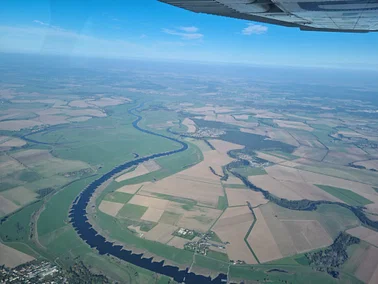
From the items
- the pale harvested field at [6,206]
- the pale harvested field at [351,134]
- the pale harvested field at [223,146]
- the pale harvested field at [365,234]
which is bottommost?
the pale harvested field at [6,206]

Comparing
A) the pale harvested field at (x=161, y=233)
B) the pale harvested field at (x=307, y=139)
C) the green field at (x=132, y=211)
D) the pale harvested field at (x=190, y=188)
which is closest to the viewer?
the pale harvested field at (x=161, y=233)

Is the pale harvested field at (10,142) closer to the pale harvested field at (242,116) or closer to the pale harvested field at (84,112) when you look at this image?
the pale harvested field at (84,112)

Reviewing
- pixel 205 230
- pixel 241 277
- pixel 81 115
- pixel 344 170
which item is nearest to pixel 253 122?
pixel 344 170

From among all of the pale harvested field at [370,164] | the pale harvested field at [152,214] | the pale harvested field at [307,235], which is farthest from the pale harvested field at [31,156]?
the pale harvested field at [370,164]

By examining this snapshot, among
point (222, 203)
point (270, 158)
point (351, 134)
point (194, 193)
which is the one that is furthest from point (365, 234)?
point (351, 134)

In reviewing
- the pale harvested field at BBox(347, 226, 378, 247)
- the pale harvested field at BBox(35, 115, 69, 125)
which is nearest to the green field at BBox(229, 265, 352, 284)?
the pale harvested field at BBox(347, 226, 378, 247)

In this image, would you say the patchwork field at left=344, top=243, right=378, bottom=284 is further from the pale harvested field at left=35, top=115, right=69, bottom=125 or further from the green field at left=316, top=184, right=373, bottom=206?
the pale harvested field at left=35, top=115, right=69, bottom=125

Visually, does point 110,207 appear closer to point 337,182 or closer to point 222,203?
point 222,203
